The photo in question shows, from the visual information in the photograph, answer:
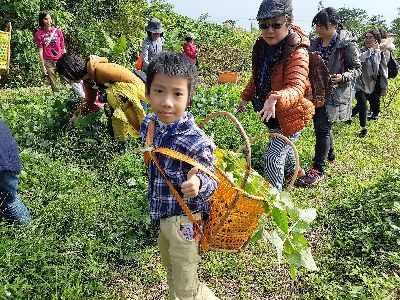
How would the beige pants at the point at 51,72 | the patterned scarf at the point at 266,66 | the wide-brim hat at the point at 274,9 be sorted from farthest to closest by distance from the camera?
the beige pants at the point at 51,72 < the patterned scarf at the point at 266,66 < the wide-brim hat at the point at 274,9

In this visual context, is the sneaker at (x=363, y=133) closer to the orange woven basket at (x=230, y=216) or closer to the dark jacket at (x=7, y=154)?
the orange woven basket at (x=230, y=216)

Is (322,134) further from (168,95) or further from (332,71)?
(168,95)

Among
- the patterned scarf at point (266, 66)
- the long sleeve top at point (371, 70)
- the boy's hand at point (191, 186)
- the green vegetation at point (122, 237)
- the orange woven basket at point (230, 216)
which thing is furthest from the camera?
the long sleeve top at point (371, 70)

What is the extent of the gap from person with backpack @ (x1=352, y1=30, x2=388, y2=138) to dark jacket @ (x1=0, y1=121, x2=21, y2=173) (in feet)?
16.8

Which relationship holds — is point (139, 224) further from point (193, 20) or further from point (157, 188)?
point (193, 20)

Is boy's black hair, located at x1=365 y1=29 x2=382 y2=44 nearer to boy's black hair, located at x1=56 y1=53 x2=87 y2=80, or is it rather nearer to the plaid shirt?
boy's black hair, located at x1=56 y1=53 x2=87 y2=80

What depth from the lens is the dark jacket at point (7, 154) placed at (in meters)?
3.07

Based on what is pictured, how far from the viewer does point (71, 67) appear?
4.27 metres

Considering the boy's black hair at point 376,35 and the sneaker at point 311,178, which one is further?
the boy's black hair at point 376,35

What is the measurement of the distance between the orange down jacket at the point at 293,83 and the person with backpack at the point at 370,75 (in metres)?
3.40

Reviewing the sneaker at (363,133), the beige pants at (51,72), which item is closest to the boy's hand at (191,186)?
the sneaker at (363,133)

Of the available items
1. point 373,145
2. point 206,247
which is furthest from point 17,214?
point 373,145

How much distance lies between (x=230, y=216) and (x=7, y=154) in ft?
5.59

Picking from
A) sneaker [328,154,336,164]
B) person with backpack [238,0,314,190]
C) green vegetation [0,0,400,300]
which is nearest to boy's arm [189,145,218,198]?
green vegetation [0,0,400,300]
